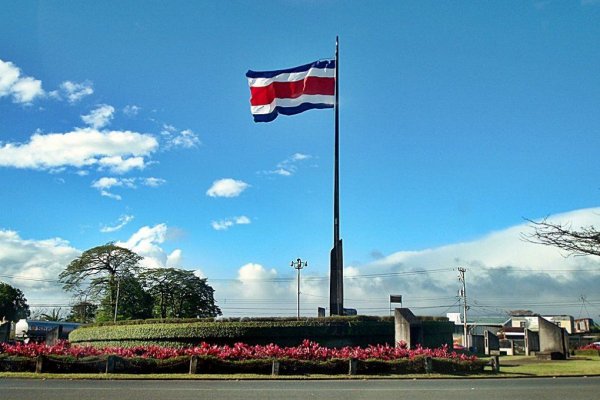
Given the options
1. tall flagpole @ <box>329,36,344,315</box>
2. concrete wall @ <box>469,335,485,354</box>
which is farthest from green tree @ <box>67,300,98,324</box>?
tall flagpole @ <box>329,36,344,315</box>

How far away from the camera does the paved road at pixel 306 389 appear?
13805 mm

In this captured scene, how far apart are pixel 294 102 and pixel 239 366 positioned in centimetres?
1218

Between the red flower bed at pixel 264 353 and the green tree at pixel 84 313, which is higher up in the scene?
the green tree at pixel 84 313

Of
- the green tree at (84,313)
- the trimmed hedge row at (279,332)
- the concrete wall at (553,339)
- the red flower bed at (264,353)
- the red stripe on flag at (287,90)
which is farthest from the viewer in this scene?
the green tree at (84,313)

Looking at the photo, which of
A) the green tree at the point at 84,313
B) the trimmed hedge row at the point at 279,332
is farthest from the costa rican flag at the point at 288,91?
the green tree at the point at 84,313

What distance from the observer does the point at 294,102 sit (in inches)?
1054

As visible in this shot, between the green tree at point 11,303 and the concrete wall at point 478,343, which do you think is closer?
the concrete wall at point 478,343

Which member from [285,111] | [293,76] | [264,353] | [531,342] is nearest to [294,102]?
[285,111]

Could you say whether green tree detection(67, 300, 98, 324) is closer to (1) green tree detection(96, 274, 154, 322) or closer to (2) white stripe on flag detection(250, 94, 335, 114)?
(1) green tree detection(96, 274, 154, 322)

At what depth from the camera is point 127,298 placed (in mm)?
65875

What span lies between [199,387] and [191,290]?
5460cm

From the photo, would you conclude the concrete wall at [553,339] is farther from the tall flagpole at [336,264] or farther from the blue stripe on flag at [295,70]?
the blue stripe on flag at [295,70]

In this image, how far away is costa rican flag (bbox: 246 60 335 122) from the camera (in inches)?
1056

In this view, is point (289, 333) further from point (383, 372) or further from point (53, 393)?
point (53, 393)
